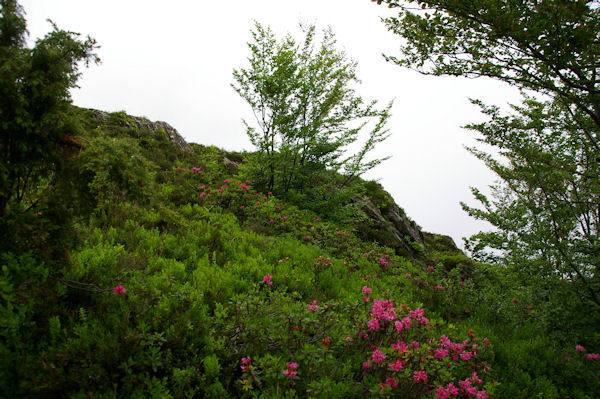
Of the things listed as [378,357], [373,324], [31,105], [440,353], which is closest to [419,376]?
[378,357]

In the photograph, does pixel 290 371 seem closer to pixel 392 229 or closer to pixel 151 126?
pixel 392 229

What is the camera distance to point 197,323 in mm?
3078

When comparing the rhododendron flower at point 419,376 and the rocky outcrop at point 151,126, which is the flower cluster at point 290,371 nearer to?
the rhododendron flower at point 419,376

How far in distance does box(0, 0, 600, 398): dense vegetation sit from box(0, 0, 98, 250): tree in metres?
0.01

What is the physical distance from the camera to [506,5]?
11.0ft

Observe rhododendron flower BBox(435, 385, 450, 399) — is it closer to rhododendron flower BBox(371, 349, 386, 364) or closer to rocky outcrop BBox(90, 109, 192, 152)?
rhododendron flower BBox(371, 349, 386, 364)

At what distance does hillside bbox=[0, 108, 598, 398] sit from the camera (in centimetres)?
233

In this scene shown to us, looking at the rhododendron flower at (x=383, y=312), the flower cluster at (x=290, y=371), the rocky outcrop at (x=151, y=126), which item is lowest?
the flower cluster at (x=290, y=371)

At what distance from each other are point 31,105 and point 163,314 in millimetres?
2218

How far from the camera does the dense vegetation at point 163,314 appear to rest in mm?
2295

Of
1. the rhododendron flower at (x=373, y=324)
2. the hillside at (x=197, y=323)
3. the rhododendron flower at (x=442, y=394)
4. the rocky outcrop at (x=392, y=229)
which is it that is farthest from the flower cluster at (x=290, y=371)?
the rocky outcrop at (x=392, y=229)

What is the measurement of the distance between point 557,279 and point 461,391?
2.53 meters

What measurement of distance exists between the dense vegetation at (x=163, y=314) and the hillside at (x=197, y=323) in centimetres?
2

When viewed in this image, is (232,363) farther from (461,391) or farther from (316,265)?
(316,265)
